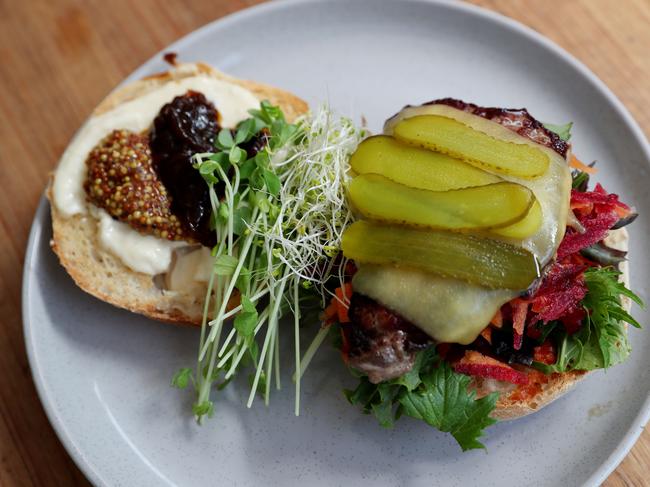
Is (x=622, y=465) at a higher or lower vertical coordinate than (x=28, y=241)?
lower

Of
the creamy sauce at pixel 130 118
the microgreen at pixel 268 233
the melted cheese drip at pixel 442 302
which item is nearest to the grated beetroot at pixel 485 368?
the melted cheese drip at pixel 442 302

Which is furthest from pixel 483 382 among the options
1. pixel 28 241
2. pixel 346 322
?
pixel 28 241

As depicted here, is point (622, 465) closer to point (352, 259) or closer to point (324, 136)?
point (352, 259)

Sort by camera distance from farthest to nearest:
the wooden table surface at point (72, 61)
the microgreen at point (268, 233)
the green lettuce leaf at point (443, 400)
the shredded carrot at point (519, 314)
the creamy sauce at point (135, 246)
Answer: the wooden table surface at point (72, 61), the creamy sauce at point (135, 246), the microgreen at point (268, 233), the green lettuce leaf at point (443, 400), the shredded carrot at point (519, 314)

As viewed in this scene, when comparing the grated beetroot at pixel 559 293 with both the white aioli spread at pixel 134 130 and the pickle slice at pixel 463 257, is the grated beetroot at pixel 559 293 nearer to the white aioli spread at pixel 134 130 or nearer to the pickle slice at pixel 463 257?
the pickle slice at pixel 463 257

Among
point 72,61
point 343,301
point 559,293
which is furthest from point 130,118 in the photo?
point 559,293

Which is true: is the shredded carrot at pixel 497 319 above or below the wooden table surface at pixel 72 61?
below

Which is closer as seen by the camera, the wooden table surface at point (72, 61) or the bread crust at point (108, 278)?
the bread crust at point (108, 278)
